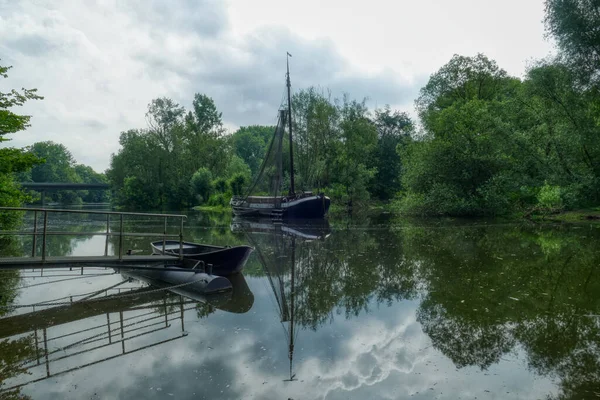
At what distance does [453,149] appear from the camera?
107ft

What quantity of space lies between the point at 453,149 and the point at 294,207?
44.9ft

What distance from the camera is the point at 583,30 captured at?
24938 mm

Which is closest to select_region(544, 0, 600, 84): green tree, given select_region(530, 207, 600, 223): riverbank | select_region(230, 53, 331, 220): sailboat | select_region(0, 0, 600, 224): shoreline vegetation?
select_region(0, 0, 600, 224): shoreline vegetation

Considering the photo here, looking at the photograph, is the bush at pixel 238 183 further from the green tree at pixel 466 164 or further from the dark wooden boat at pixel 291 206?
the green tree at pixel 466 164

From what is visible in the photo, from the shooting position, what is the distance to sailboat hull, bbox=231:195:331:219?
108 feet

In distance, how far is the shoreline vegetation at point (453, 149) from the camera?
1012 inches

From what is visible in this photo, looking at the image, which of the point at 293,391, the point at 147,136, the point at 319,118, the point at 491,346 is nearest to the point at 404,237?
the point at 491,346

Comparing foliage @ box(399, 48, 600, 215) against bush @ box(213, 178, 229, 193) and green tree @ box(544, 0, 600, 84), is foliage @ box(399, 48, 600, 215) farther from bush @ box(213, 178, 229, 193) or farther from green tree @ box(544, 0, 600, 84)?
bush @ box(213, 178, 229, 193)

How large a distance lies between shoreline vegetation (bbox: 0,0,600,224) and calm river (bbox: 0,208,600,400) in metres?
10.0

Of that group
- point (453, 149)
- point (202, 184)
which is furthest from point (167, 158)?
point (453, 149)

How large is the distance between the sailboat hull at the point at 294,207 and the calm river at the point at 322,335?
2142 centimetres

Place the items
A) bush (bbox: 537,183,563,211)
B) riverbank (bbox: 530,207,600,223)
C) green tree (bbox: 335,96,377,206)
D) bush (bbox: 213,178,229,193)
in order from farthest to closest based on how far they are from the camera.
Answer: bush (bbox: 213,178,229,193)
green tree (bbox: 335,96,377,206)
bush (bbox: 537,183,563,211)
riverbank (bbox: 530,207,600,223)

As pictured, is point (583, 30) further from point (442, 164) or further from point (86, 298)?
point (86, 298)

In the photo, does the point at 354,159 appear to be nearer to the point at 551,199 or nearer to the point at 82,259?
the point at 551,199
